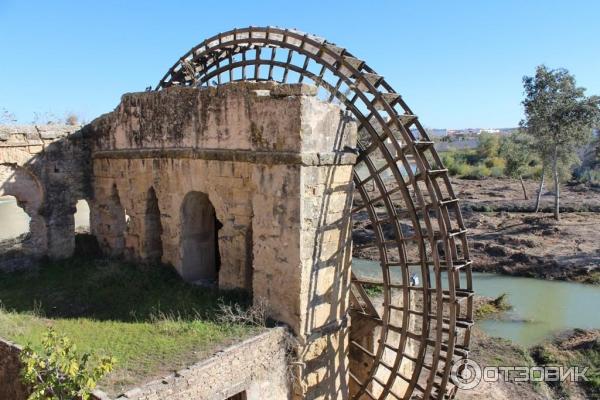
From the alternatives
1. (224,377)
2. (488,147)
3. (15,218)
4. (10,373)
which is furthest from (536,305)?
(488,147)

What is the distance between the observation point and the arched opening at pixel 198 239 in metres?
9.15

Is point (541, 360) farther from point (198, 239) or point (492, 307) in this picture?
point (198, 239)

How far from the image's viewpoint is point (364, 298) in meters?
8.45

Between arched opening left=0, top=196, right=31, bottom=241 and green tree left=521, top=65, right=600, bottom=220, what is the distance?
2362 centimetres

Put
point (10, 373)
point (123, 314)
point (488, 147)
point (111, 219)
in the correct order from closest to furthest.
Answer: point (10, 373) < point (123, 314) < point (111, 219) < point (488, 147)

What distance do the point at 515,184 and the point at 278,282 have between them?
1257 inches

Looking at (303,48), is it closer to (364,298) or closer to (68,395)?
(364,298)

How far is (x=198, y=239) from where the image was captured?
9398 mm

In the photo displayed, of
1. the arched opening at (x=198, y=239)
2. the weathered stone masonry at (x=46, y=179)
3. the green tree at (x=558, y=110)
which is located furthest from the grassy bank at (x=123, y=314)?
the green tree at (x=558, y=110)

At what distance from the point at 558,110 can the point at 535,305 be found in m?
10.3

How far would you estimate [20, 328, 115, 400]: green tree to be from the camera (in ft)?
16.6

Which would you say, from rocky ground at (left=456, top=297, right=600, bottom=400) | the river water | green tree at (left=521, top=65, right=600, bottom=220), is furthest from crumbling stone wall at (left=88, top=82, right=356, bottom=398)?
green tree at (left=521, top=65, right=600, bottom=220)

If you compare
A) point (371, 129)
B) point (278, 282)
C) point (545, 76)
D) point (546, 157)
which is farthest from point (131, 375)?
point (546, 157)

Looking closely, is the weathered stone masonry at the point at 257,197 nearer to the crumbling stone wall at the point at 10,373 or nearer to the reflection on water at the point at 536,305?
the crumbling stone wall at the point at 10,373
